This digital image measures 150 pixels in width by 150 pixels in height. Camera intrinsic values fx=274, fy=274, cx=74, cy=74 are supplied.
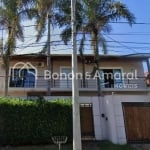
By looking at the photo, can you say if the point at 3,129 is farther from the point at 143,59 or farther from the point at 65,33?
the point at 143,59

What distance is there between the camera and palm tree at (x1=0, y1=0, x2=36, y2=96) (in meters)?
18.6

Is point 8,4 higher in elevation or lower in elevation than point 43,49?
higher

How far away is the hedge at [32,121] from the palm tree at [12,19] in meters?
5.77

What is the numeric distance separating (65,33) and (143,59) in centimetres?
799

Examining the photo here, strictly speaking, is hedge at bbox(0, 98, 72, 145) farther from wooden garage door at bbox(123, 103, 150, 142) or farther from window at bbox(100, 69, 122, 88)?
window at bbox(100, 69, 122, 88)

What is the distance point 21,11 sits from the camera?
63.2 feet

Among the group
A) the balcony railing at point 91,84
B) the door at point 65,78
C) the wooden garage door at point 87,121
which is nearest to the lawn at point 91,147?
the wooden garage door at point 87,121

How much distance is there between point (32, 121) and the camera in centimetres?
1359

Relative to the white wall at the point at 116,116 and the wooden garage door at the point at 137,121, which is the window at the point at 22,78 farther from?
the wooden garage door at the point at 137,121

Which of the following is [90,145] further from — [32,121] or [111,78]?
[111,78]

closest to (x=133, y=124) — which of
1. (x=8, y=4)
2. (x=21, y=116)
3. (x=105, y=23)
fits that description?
(x=21, y=116)

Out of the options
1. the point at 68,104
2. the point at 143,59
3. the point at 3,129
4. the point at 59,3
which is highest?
the point at 59,3

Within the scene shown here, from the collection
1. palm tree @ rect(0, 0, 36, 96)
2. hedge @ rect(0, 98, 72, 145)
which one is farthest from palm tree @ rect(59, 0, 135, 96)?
hedge @ rect(0, 98, 72, 145)

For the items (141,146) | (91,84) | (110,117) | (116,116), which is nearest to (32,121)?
(110,117)
